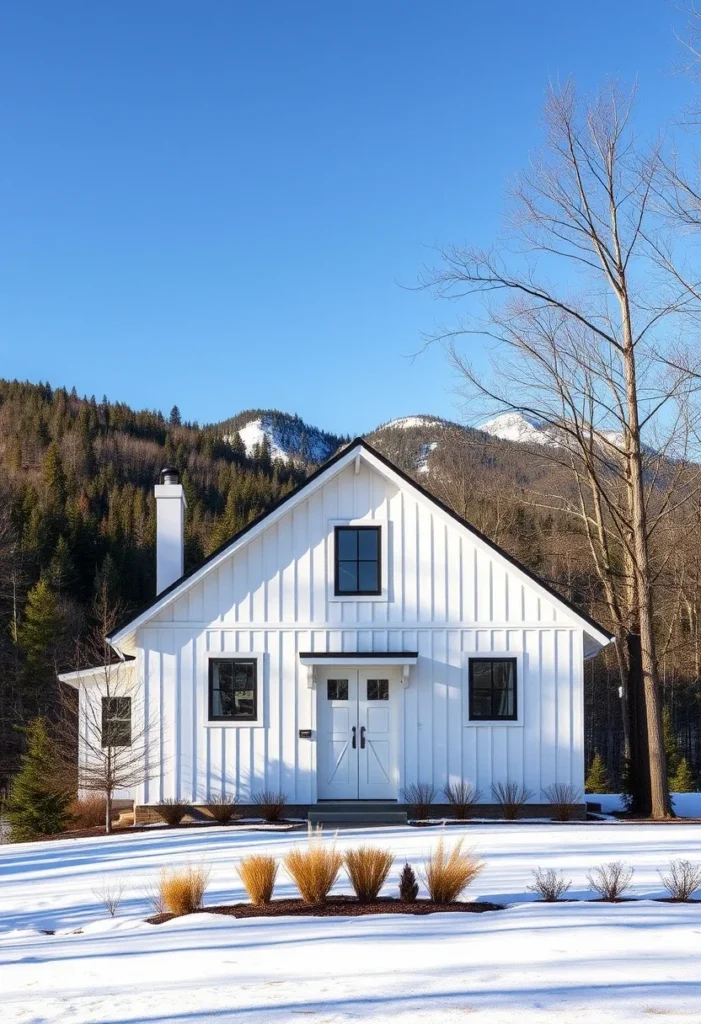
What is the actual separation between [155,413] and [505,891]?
14219 centimetres

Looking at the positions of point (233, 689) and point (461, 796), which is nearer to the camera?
point (461, 796)

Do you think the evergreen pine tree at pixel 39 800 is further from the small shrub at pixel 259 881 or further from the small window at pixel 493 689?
the small shrub at pixel 259 881

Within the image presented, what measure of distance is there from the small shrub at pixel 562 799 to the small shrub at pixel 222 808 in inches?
212

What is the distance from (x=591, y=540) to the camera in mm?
30188

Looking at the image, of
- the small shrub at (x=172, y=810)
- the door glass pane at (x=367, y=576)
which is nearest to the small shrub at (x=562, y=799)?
the door glass pane at (x=367, y=576)

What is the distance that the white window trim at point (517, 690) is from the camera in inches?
744

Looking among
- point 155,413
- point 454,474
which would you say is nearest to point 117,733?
point 454,474

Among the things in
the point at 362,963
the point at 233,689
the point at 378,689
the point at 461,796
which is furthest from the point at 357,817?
the point at 362,963

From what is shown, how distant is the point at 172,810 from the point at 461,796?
494 centimetres

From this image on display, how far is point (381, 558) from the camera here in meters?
19.3

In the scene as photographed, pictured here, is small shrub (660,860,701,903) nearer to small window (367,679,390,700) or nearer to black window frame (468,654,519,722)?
black window frame (468,654,519,722)

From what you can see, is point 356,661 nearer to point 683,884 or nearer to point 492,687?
point 492,687

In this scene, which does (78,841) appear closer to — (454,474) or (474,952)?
Result: (474,952)

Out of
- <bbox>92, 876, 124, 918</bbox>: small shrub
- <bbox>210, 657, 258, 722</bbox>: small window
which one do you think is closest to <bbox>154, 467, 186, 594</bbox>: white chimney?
<bbox>210, 657, 258, 722</bbox>: small window
